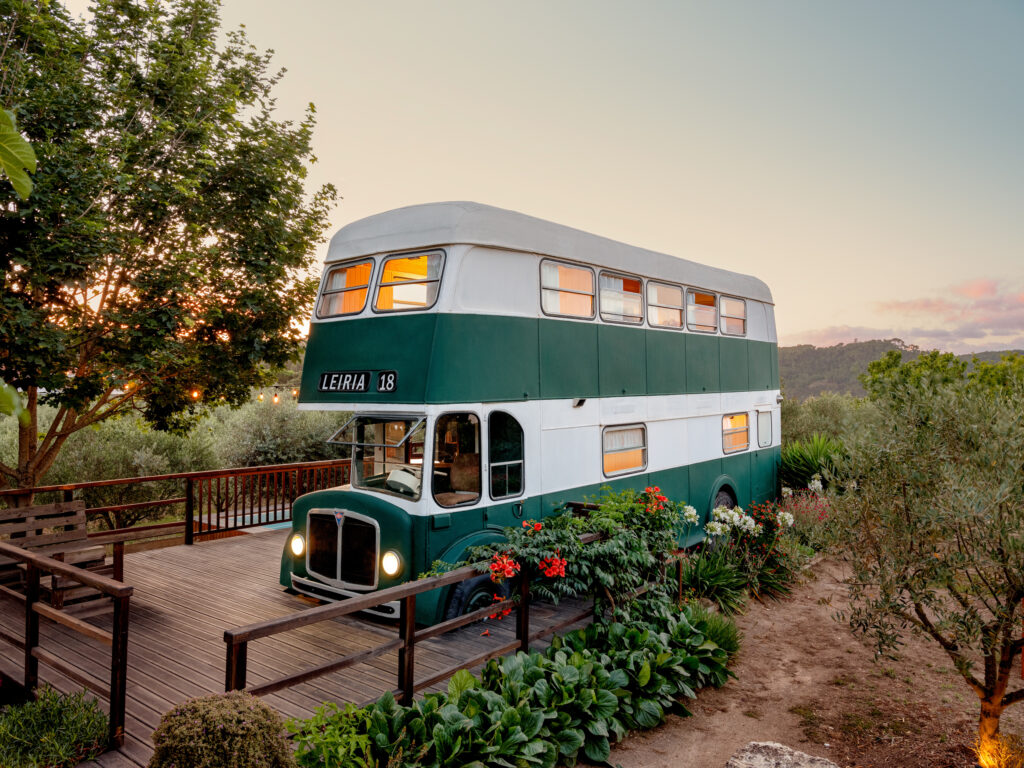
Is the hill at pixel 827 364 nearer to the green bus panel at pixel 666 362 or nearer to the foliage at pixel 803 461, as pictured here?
the foliage at pixel 803 461

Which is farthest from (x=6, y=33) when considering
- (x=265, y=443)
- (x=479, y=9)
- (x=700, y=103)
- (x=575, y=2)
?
(x=700, y=103)

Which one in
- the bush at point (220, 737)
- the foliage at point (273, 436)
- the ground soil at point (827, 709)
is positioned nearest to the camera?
the bush at point (220, 737)

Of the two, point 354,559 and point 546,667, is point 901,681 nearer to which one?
point 546,667

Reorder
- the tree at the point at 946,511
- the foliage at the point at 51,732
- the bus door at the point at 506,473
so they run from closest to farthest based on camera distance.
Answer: the foliage at the point at 51,732 < the tree at the point at 946,511 < the bus door at the point at 506,473

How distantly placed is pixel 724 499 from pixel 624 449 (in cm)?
380

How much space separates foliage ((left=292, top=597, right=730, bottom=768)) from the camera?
4.10 metres

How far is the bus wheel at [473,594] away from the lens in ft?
20.4

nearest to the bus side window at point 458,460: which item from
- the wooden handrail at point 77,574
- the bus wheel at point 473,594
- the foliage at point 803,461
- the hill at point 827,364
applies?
the bus wheel at point 473,594

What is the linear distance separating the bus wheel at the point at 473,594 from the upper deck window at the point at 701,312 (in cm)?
560

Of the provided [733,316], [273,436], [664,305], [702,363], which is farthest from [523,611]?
[273,436]

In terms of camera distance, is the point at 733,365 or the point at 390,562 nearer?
the point at 390,562

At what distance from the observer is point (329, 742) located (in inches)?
149

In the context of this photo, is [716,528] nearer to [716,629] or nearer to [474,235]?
[716,629]

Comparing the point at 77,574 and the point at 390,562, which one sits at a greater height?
the point at 77,574
